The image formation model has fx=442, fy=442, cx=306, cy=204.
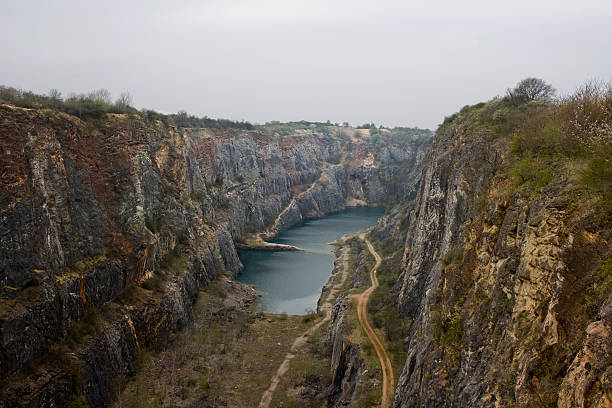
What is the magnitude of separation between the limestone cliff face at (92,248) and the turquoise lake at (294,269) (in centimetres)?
585

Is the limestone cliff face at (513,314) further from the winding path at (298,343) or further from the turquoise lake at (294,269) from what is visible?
the turquoise lake at (294,269)

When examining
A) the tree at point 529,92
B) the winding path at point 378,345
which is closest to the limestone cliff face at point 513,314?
the winding path at point 378,345

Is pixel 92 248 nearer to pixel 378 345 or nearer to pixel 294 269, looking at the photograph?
pixel 378 345

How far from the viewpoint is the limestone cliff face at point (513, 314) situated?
1030 centimetres

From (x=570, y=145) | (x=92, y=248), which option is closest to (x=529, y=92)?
(x=570, y=145)

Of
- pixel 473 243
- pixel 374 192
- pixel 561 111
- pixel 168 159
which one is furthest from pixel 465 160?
pixel 374 192

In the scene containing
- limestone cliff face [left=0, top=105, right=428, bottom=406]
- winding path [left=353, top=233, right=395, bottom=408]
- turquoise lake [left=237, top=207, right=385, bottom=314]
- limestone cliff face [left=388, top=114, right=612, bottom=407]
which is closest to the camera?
limestone cliff face [left=388, top=114, right=612, bottom=407]

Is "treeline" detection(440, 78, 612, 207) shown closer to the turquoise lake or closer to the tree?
the tree

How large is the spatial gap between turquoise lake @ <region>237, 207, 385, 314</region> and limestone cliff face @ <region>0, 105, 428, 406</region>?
230 inches

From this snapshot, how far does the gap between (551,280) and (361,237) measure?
80063 millimetres

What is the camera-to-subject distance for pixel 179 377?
35781mm

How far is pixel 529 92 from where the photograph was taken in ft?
124

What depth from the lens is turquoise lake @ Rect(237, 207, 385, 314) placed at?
6035 cm

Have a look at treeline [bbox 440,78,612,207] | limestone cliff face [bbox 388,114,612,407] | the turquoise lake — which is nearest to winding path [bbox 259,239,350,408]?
the turquoise lake
